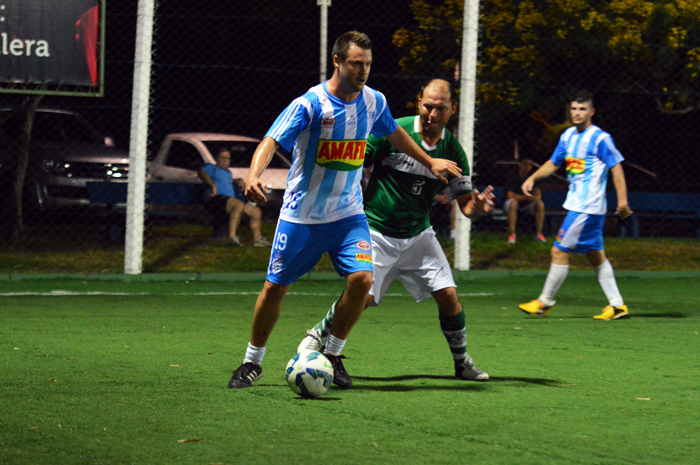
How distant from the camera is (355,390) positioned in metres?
5.54

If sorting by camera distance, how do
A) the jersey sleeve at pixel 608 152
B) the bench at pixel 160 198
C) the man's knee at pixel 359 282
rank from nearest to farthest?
the man's knee at pixel 359 282, the jersey sleeve at pixel 608 152, the bench at pixel 160 198

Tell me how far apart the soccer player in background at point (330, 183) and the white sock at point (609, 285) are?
4.03 m

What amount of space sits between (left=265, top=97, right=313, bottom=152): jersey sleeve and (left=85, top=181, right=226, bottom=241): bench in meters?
8.38

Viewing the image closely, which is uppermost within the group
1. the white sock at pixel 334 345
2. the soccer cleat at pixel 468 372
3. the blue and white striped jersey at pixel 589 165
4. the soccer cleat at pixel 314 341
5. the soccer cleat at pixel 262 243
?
the blue and white striped jersey at pixel 589 165

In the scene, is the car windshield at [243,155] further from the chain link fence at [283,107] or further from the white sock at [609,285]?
the white sock at [609,285]

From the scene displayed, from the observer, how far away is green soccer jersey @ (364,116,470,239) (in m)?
6.00

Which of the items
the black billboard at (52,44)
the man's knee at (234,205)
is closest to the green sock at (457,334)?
the black billboard at (52,44)

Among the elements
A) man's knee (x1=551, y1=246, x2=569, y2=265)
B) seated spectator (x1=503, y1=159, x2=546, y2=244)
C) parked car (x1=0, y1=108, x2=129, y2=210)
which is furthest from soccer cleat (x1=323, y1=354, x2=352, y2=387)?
parked car (x1=0, y1=108, x2=129, y2=210)

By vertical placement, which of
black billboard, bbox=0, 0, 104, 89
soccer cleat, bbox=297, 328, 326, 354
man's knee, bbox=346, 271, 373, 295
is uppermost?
black billboard, bbox=0, 0, 104, 89

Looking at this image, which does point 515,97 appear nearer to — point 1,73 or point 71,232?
point 71,232

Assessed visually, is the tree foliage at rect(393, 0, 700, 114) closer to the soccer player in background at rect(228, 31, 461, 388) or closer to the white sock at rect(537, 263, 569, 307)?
the white sock at rect(537, 263, 569, 307)

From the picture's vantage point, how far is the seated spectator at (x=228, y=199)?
43.3ft

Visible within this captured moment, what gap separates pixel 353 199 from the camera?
5.45m

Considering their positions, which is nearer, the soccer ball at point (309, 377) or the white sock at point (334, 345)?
the soccer ball at point (309, 377)
